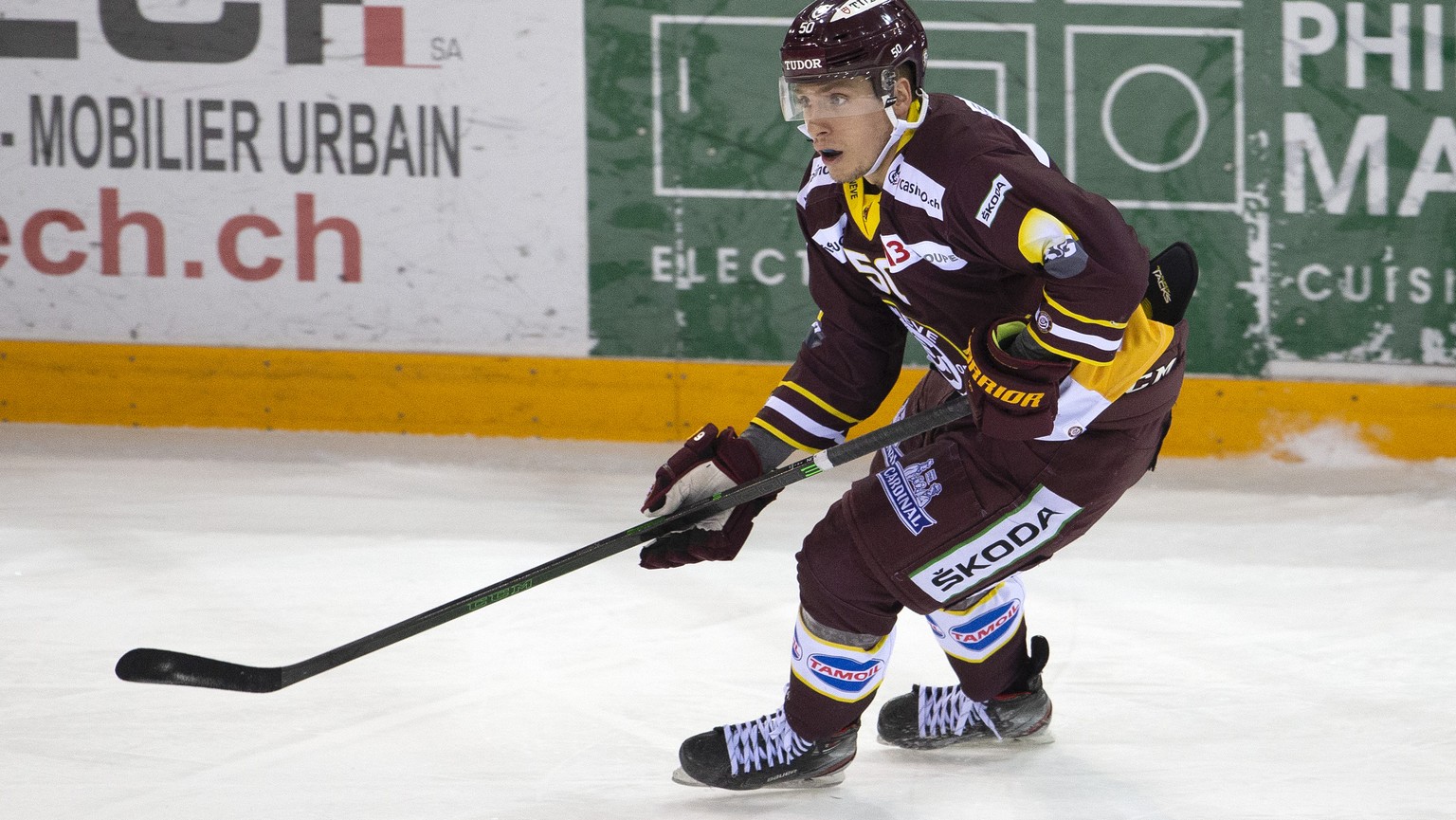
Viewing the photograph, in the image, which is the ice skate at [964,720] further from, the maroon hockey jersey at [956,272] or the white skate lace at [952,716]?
the maroon hockey jersey at [956,272]

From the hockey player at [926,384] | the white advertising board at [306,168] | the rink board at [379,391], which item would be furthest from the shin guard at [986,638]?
the white advertising board at [306,168]

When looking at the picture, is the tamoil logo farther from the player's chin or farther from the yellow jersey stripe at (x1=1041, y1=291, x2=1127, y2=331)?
the yellow jersey stripe at (x1=1041, y1=291, x2=1127, y2=331)

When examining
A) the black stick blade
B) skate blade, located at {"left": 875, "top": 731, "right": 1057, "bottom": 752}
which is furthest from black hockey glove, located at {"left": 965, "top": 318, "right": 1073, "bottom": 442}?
the black stick blade

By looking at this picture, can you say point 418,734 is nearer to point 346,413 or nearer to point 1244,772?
point 1244,772

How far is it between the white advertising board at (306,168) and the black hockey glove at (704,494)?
92.8 inches

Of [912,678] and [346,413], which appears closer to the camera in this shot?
[912,678]

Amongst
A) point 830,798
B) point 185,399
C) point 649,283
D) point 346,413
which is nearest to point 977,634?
point 830,798

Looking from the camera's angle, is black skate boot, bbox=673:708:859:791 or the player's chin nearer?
the player's chin

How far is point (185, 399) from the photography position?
461cm

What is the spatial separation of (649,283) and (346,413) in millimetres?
918

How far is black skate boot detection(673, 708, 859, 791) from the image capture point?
7.28 ft

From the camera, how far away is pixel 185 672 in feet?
7.06

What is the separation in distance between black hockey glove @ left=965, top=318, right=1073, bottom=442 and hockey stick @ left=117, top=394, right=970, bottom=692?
0.14 metres

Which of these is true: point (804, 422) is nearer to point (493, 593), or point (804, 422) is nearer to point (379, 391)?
point (493, 593)
